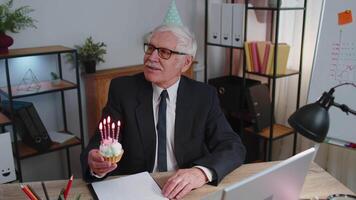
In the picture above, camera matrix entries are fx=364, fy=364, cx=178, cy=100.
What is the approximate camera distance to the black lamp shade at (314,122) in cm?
100

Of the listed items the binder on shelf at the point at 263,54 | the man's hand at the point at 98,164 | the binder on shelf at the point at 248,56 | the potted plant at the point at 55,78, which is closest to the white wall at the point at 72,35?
the potted plant at the point at 55,78

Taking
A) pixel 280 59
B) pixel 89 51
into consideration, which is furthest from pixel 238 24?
pixel 89 51

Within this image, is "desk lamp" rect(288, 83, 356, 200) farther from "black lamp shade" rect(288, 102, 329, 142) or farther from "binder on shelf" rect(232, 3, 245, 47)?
"binder on shelf" rect(232, 3, 245, 47)

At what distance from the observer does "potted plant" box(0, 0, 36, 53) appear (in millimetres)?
2236

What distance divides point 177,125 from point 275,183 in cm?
74

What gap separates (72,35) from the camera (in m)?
2.71

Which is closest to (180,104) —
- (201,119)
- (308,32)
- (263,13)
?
(201,119)

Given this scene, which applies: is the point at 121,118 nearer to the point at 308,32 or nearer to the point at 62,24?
the point at 62,24

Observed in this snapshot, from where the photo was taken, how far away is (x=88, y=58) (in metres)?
2.72

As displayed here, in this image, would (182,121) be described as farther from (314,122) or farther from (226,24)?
(226,24)

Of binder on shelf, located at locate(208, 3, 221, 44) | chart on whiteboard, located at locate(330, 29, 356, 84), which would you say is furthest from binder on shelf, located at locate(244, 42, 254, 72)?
chart on whiteboard, located at locate(330, 29, 356, 84)

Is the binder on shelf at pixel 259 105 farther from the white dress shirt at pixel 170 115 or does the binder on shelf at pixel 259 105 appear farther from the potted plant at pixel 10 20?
the potted plant at pixel 10 20

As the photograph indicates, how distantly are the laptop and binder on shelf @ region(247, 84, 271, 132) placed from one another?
67.3 inches

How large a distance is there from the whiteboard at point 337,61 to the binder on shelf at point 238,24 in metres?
0.83
